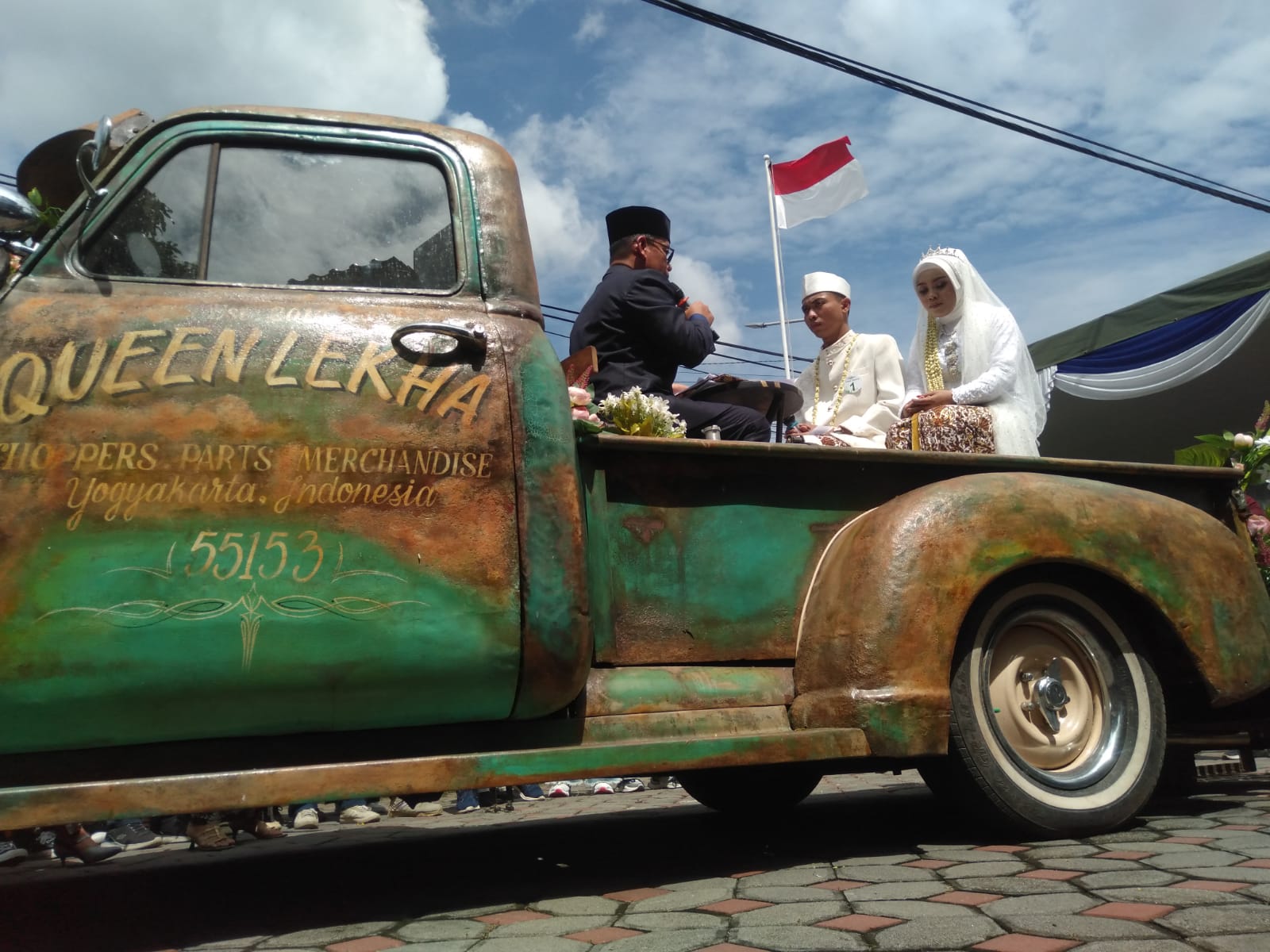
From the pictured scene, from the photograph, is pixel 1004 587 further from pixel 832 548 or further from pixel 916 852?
pixel 916 852

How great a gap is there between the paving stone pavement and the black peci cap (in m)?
2.30

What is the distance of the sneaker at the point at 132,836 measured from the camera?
18.7 ft

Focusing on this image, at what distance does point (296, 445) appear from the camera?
254 centimetres

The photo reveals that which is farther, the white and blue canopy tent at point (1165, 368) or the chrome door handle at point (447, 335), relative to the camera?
the white and blue canopy tent at point (1165, 368)

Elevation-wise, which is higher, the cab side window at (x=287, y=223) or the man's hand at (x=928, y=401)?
the cab side window at (x=287, y=223)

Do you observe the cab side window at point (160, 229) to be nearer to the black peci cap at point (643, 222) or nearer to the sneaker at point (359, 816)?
the black peci cap at point (643, 222)

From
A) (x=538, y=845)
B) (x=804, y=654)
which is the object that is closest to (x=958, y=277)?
(x=804, y=654)

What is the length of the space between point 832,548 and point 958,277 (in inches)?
78.1

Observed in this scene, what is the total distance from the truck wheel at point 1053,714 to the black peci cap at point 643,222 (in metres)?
1.95

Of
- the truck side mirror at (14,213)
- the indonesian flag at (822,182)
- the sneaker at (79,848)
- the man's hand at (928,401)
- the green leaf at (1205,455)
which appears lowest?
the sneaker at (79,848)

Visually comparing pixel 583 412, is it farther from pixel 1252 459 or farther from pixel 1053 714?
pixel 1252 459

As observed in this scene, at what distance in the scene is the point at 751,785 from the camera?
416 centimetres

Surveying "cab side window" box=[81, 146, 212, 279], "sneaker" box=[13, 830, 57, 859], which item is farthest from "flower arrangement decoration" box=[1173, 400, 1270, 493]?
"sneaker" box=[13, 830, 57, 859]

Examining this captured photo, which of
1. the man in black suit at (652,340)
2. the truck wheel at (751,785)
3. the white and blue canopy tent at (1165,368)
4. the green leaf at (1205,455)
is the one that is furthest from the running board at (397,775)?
the white and blue canopy tent at (1165,368)
